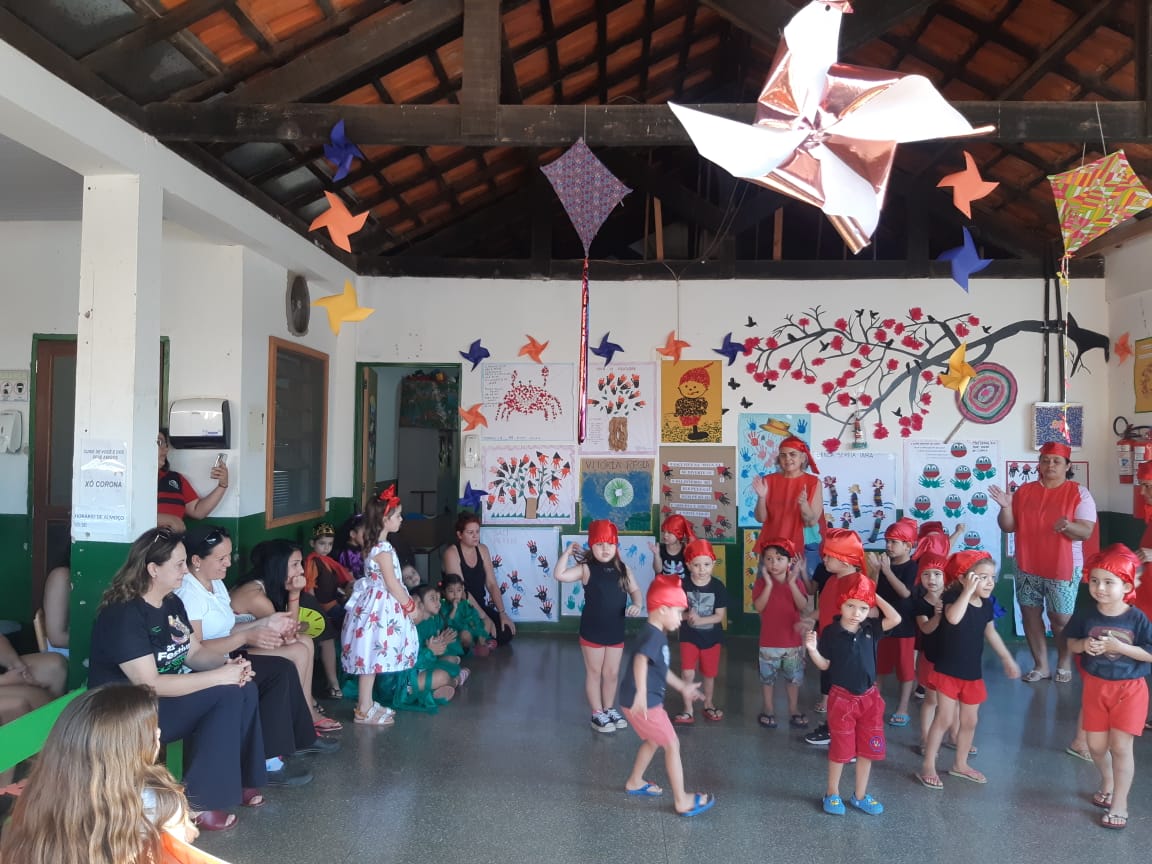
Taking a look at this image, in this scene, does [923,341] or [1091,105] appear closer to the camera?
[1091,105]

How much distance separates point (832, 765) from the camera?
329cm

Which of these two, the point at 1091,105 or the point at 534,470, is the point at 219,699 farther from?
the point at 1091,105

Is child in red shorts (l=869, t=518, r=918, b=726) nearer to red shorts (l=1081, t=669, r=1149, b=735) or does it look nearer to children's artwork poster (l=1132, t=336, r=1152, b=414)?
red shorts (l=1081, t=669, r=1149, b=735)

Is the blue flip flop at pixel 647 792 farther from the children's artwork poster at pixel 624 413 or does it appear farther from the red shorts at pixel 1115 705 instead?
the children's artwork poster at pixel 624 413

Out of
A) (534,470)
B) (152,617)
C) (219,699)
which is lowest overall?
(219,699)

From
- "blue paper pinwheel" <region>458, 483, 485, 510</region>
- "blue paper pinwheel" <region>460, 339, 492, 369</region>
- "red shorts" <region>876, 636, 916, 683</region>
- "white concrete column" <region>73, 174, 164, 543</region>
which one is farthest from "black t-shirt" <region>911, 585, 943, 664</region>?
"blue paper pinwheel" <region>460, 339, 492, 369</region>

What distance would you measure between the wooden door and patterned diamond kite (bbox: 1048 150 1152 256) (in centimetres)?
596

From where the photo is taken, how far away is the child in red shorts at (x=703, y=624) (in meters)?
4.29

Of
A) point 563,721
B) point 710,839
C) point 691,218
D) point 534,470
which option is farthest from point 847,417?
point 710,839

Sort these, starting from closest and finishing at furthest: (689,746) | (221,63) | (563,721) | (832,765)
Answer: (832,765) < (221,63) < (689,746) < (563,721)

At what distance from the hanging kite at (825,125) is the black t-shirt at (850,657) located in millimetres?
1740

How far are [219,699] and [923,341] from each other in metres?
5.62

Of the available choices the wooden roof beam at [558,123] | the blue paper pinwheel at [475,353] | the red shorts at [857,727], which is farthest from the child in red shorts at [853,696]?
the blue paper pinwheel at [475,353]

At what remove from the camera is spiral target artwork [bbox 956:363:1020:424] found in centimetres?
634
